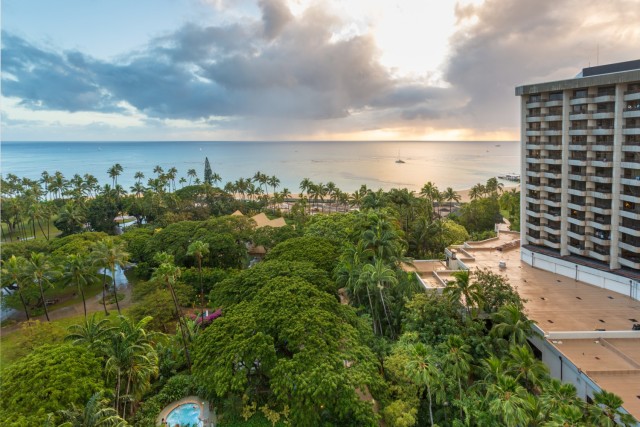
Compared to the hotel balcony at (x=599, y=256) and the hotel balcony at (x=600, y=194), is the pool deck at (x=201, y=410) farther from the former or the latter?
the hotel balcony at (x=600, y=194)

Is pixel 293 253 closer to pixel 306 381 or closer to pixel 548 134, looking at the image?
pixel 306 381

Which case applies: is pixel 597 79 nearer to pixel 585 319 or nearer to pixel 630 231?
pixel 630 231

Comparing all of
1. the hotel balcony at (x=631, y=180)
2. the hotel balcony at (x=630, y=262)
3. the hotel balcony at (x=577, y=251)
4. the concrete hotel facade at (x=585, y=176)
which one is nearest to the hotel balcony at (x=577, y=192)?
the concrete hotel facade at (x=585, y=176)

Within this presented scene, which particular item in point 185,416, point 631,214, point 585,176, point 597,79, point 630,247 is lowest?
point 185,416

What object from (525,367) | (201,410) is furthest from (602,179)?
(201,410)

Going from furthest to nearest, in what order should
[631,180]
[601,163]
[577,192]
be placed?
1. [577,192]
2. [601,163]
3. [631,180]

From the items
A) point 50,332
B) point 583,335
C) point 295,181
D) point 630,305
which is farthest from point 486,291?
point 295,181
